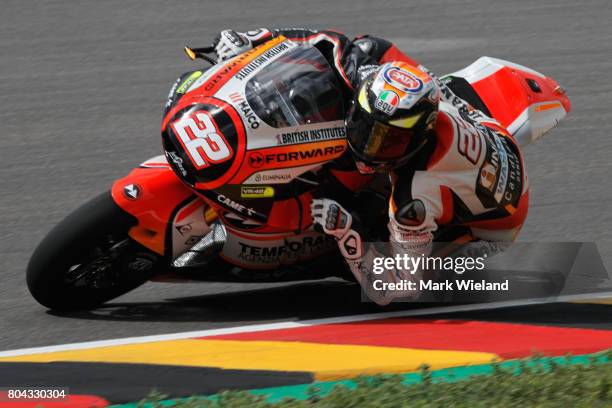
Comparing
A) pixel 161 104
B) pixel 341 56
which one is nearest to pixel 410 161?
pixel 341 56

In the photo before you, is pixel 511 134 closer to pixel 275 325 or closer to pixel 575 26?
pixel 275 325

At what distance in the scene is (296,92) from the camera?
231 inches

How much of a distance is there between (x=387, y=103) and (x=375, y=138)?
17 centimetres

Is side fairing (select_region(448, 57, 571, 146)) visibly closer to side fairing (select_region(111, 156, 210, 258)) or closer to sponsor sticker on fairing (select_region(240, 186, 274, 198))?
sponsor sticker on fairing (select_region(240, 186, 274, 198))

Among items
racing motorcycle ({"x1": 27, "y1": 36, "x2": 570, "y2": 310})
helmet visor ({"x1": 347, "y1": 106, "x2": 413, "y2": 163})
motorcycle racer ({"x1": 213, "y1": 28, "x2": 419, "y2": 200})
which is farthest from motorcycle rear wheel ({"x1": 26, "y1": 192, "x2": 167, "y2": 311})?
helmet visor ({"x1": 347, "y1": 106, "x2": 413, "y2": 163})

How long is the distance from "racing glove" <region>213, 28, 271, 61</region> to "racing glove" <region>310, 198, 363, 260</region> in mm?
907

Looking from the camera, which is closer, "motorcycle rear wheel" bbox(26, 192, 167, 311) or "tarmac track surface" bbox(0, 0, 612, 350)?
"motorcycle rear wheel" bbox(26, 192, 167, 311)

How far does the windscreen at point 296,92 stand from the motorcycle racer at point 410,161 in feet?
0.35

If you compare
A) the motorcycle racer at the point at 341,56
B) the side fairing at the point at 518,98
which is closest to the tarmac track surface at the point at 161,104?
the motorcycle racer at the point at 341,56

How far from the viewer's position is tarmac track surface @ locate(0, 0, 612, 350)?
6.41 metres

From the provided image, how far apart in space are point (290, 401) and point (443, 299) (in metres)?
1.80

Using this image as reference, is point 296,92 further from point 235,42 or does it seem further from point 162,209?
point 162,209

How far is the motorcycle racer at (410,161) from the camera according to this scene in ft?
18.7

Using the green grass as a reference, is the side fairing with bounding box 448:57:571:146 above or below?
above
